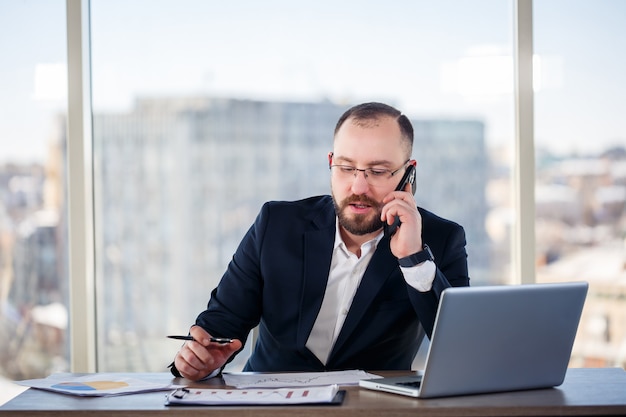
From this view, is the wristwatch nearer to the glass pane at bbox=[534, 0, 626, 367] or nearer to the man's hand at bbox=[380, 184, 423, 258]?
the man's hand at bbox=[380, 184, 423, 258]

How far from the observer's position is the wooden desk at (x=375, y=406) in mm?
1680

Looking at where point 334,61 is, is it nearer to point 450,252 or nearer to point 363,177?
point 363,177

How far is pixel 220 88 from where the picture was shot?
12.0ft

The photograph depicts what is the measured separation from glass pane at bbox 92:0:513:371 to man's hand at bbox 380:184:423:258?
130cm

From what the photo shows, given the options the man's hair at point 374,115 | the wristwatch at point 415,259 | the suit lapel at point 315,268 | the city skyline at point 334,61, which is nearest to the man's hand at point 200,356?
the suit lapel at point 315,268

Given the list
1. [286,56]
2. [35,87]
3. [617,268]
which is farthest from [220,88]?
[617,268]

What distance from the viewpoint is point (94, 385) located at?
196cm

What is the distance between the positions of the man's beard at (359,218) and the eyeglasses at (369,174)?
0.19ft

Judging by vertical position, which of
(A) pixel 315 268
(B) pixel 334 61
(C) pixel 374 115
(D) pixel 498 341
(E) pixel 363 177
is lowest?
(D) pixel 498 341

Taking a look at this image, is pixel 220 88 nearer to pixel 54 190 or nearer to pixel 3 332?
pixel 54 190

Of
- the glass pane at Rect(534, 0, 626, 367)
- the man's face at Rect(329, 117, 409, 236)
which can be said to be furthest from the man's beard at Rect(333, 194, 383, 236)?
the glass pane at Rect(534, 0, 626, 367)

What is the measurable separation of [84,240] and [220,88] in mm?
910

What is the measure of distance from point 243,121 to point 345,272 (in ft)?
4.42

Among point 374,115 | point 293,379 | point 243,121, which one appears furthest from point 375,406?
point 243,121
